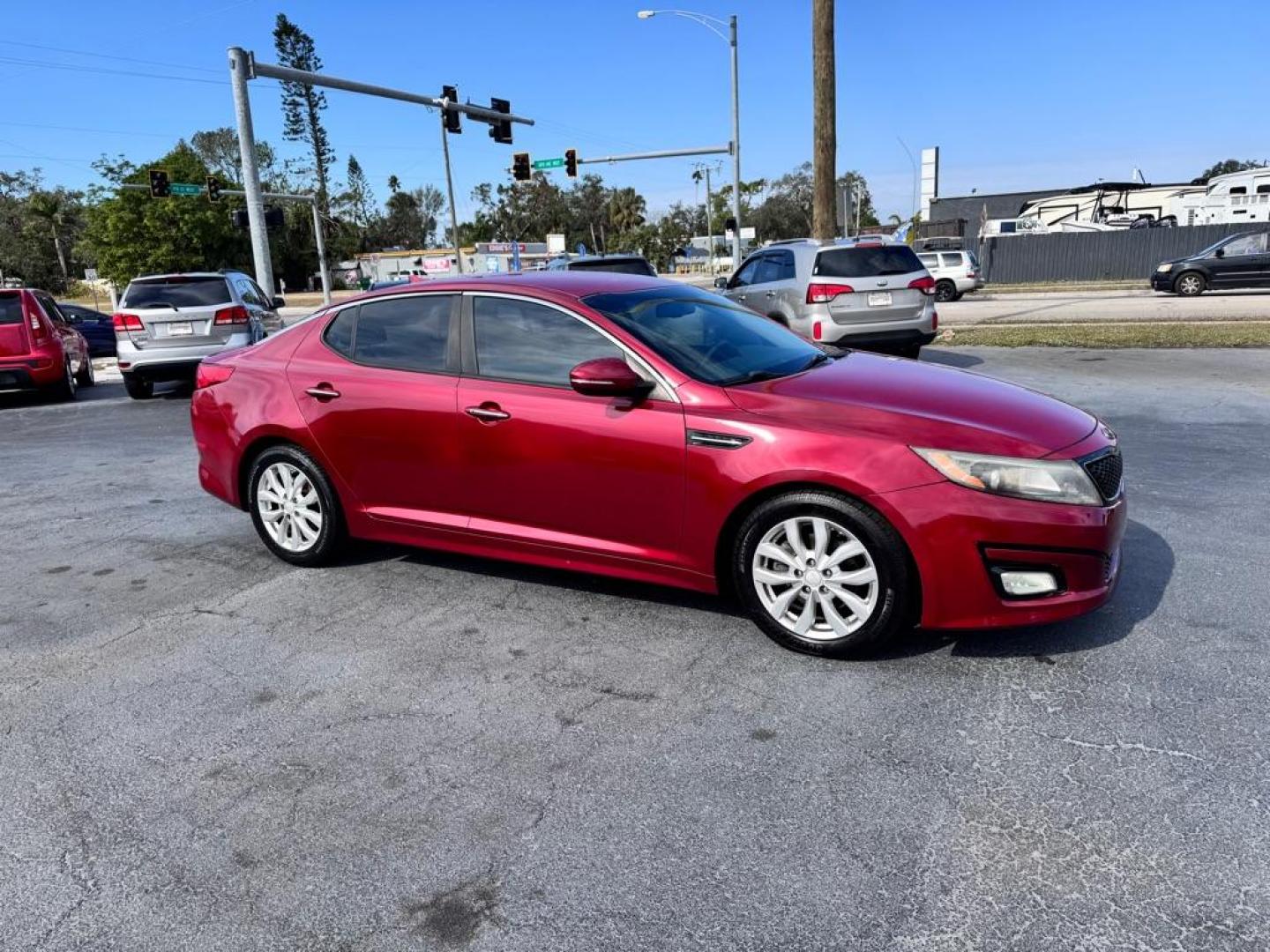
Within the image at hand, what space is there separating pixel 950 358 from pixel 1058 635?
10080 mm

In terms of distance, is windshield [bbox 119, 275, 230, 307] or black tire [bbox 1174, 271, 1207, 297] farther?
black tire [bbox 1174, 271, 1207, 297]

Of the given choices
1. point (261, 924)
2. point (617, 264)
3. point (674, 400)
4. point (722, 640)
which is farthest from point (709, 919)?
point (617, 264)

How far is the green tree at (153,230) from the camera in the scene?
64.8 metres

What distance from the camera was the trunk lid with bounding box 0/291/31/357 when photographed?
1243 cm

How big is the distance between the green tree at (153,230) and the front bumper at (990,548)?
69364mm

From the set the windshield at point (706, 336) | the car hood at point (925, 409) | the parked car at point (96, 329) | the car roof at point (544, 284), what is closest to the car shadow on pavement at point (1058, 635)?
the car hood at point (925, 409)

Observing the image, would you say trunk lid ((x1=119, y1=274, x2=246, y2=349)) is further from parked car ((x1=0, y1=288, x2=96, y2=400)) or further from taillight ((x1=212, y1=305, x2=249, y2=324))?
parked car ((x1=0, y1=288, x2=96, y2=400))

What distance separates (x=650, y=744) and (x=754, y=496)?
111 cm

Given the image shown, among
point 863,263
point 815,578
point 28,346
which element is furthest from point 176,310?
point 815,578

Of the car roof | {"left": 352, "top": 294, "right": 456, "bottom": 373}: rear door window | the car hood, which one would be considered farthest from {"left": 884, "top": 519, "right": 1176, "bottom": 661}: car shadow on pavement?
{"left": 352, "top": 294, "right": 456, "bottom": 373}: rear door window

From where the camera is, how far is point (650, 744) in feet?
10.6

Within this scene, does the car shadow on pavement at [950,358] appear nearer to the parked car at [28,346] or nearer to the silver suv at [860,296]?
the silver suv at [860,296]

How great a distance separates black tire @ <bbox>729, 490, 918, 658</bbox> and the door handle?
49.8 inches

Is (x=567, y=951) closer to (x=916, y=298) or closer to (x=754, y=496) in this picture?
(x=754, y=496)
